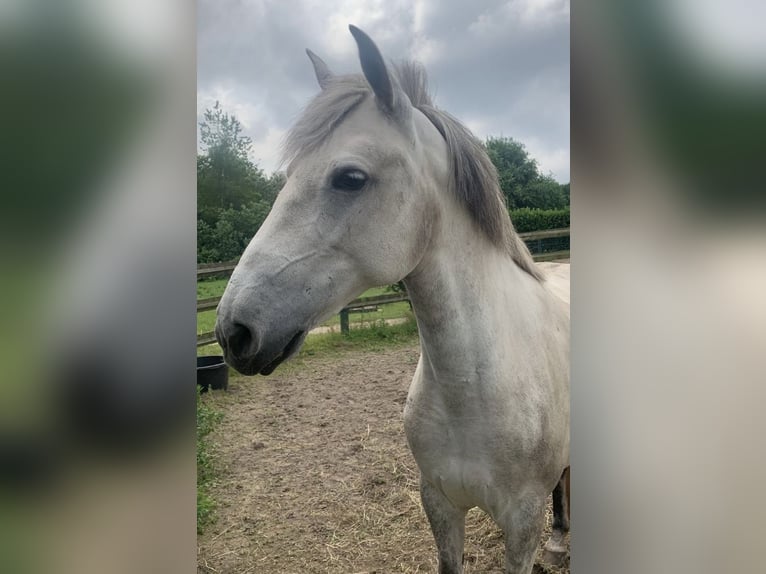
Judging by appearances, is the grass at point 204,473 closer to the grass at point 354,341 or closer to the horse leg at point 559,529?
the grass at point 354,341

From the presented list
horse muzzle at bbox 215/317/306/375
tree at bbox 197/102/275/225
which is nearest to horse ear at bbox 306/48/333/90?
horse muzzle at bbox 215/317/306/375

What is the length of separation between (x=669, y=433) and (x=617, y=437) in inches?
2.1

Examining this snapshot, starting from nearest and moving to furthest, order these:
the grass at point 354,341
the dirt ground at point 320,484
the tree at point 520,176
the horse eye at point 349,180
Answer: the horse eye at point 349,180
the tree at point 520,176
the dirt ground at point 320,484
the grass at point 354,341

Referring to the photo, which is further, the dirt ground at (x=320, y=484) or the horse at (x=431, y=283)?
the dirt ground at (x=320, y=484)

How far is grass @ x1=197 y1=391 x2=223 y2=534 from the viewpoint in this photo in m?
2.31

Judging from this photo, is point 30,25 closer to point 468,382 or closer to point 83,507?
point 83,507

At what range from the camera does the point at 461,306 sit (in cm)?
119

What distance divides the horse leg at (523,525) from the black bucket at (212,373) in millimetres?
2409

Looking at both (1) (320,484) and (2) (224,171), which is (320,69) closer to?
(2) (224,171)

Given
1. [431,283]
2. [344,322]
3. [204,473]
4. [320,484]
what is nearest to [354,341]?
[344,322]

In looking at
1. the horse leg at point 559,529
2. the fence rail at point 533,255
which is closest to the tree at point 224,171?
the fence rail at point 533,255

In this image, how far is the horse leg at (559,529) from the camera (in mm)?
2033

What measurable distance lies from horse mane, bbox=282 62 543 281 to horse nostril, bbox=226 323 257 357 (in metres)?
0.42

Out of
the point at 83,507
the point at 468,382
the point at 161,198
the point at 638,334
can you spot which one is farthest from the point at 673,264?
the point at 468,382
